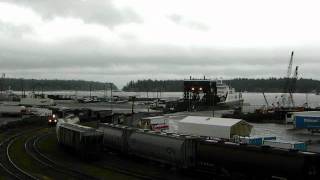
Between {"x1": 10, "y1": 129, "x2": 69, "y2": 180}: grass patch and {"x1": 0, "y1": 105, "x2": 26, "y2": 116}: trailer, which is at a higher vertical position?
{"x1": 0, "y1": 105, "x2": 26, "y2": 116}: trailer

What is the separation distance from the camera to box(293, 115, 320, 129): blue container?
86.9m

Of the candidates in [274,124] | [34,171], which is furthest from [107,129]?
[274,124]

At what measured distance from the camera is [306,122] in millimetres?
88625

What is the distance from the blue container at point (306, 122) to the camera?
86.9 m

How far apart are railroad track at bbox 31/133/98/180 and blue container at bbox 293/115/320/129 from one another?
164 ft

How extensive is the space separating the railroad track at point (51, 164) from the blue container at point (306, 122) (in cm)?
4992

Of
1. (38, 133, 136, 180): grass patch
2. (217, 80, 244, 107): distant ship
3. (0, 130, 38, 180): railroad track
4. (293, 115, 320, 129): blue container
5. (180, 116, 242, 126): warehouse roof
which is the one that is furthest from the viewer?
(217, 80, 244, 107): distant ship

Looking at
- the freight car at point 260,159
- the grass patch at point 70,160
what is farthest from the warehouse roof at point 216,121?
the freight car at point 260,159

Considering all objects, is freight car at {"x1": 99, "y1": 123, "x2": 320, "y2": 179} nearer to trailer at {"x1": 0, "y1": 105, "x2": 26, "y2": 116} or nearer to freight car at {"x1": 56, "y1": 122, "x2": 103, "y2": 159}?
freight car at {"x1": 56, "y1": 122, "x2": 103, "y2": 159}

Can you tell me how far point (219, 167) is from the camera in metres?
35.4

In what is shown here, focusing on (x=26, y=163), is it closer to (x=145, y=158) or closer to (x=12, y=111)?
(x=145, y=158)

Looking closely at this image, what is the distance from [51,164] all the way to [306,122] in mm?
57770

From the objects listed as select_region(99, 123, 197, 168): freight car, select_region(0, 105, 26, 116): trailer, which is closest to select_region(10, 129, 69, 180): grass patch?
select_region(99, 123, 197, 168): freight car

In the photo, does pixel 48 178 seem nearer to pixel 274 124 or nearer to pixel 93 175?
pixel 93 175
